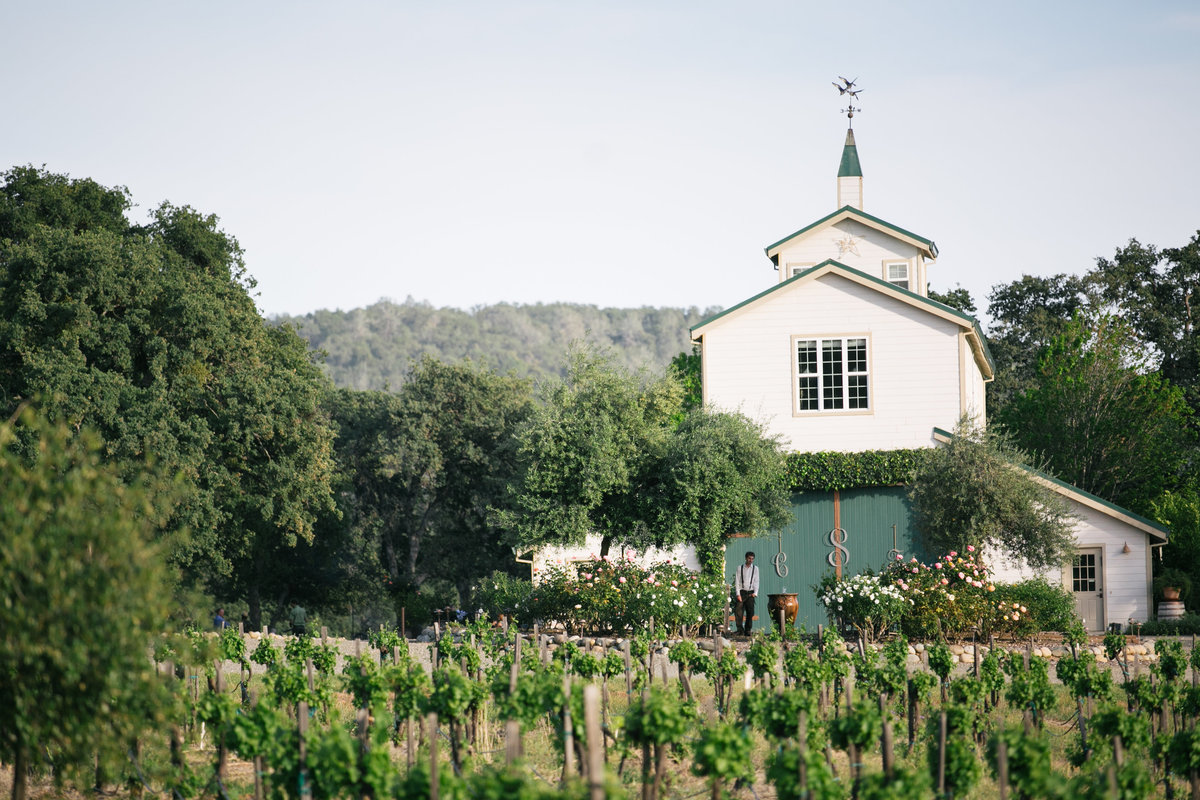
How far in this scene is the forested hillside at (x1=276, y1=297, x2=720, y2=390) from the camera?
119 metres

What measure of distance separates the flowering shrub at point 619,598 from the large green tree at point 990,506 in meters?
4.68

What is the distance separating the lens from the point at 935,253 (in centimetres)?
3341

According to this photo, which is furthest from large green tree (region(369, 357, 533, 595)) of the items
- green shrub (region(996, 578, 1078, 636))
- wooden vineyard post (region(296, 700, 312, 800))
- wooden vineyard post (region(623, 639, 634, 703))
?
wooden vineyard post (region(296, 700, 312, 800))

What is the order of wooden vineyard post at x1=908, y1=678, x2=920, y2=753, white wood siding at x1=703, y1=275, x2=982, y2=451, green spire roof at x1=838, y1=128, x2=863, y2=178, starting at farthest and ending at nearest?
green spire roof at x1=838, y1=128, x2=863, y2=178, white wood siding at x1=703, y1=275, x2=982, y2=451, wooden vineyard post at x1=908, y1=678, x2=920, y2=753

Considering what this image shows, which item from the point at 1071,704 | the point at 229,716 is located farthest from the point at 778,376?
the point at 229,716

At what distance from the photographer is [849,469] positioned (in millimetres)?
26781

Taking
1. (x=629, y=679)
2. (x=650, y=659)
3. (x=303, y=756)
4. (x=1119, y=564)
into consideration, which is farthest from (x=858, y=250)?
(x=303, y=756)

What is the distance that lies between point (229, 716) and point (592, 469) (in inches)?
546

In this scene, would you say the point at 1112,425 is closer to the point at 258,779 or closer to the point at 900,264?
the point at 900,264

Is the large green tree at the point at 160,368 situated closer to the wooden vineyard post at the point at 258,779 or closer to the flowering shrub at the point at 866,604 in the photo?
the flowering shrub at the point at 866,604

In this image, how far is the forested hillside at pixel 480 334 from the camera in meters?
119

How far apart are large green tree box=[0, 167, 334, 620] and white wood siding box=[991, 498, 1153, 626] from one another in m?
19.1

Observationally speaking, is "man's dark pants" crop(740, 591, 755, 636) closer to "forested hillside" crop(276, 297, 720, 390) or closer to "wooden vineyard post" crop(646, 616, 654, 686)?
"wooden vineyard post" crop(646, 616, 654, 686)

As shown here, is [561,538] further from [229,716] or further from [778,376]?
[229,716]
